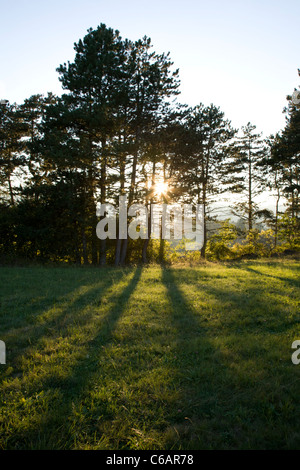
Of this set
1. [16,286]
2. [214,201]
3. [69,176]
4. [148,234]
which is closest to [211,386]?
[16,286]

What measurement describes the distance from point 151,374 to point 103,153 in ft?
49.2

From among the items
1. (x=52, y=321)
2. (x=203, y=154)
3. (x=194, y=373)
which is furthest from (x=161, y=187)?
(x=194, y=373)

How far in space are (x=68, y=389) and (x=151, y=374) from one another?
1.18 m

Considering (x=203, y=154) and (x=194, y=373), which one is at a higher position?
(x=203, y=154)

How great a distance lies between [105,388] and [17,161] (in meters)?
25.2

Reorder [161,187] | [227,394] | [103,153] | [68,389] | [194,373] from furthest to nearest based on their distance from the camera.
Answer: [161,187] → [103,153] → [194,373] → [68,389] → [227,394]

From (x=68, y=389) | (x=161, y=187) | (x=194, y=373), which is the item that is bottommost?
(x=68, y=389)

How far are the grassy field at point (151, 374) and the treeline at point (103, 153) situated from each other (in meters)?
12.1

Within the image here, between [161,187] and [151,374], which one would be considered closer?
[151,374]

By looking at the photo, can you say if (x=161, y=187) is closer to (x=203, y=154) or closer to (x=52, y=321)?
(x=203, y=154)

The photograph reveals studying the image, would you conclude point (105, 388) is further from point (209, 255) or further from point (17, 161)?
point (209, 255)

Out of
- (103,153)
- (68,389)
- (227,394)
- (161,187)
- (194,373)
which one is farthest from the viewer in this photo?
(161,187)

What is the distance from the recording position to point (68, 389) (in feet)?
11.2

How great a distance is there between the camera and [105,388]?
11.0 feet
